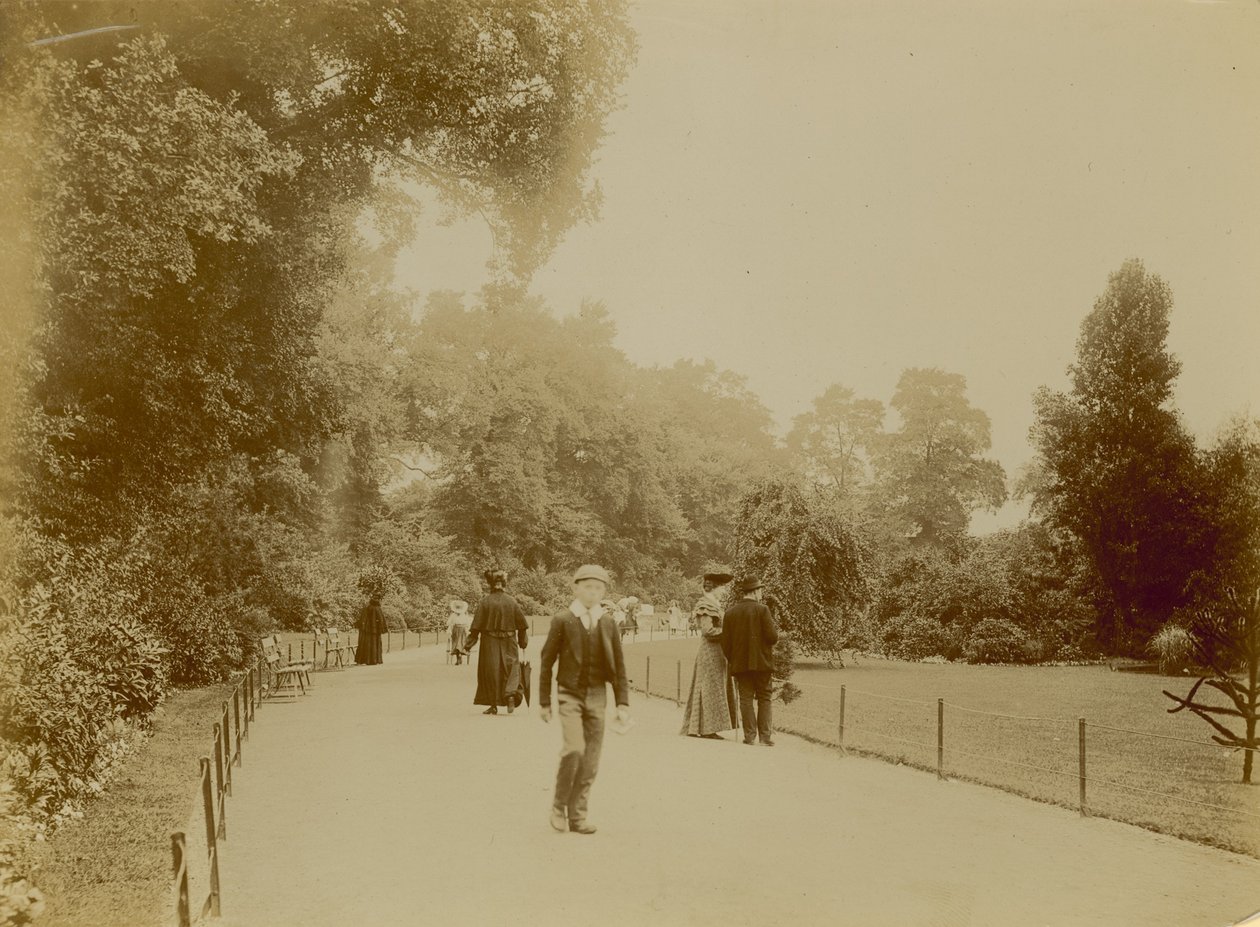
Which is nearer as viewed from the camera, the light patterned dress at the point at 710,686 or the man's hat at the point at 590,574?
the man's hat at the point at 590,574

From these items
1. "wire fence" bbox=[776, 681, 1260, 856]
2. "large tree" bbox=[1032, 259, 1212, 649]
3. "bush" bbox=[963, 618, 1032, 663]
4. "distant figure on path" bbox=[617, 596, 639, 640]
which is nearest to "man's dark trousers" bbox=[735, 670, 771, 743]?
"wire fence" bbox=[776, 681, 1260, 856]

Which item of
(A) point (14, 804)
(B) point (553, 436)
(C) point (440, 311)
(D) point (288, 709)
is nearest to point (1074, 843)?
(B) point (553, 436)

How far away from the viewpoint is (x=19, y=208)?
595 cm

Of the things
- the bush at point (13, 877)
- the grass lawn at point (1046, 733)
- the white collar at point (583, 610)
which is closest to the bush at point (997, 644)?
the grass lawn at point (1046, 733)

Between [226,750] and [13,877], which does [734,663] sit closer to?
[226,750]

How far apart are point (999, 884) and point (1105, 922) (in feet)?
1.58

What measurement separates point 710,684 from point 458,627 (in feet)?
8.13

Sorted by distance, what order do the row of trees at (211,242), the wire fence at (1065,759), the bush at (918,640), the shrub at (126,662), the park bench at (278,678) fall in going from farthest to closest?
the park bench at (278,678) < the bush at (918,640) < the shrub at (126,662) < the wire fence at (1065,759) < the row of trees at (211,242)

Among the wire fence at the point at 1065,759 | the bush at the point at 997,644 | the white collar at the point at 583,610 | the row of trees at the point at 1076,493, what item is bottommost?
the wire fence at the point at 1065,759

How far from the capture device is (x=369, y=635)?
15477mm

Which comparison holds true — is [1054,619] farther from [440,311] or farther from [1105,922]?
[440,311]

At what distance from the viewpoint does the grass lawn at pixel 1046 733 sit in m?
7.22

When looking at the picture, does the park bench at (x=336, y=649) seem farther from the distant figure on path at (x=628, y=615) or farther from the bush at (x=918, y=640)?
the distant figure on path at (x=628, y=615)

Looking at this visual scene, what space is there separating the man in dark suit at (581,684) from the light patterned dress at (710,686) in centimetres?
223
